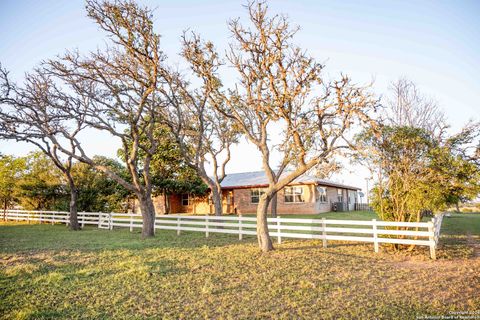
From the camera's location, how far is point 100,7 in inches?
434

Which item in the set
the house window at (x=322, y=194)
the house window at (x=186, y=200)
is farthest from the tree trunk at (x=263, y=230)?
the house window at (x=186, y=200)

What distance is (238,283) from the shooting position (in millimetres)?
6219

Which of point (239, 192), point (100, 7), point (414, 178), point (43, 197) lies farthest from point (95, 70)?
point (239, 192)

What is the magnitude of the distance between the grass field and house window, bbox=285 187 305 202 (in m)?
17.2

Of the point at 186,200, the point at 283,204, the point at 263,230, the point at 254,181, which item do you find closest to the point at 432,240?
the point at 263,230

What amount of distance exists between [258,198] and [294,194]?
378 centimetres

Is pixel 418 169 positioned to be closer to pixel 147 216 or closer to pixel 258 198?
pixel 147 216

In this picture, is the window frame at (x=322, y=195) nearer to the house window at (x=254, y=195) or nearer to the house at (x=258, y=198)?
the house at (x=258, y=198)

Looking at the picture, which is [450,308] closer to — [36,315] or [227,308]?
[227,308]

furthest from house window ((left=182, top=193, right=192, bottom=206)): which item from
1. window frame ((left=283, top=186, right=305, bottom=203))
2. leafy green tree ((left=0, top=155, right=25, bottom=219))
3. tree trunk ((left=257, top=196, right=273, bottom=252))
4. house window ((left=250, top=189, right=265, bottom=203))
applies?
tree trunk ((left=257, top=196, right=273, bottom=252))

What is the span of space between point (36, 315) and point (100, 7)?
35.1 feet

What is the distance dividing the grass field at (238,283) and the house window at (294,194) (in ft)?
56.3

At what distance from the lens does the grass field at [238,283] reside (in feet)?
15.6

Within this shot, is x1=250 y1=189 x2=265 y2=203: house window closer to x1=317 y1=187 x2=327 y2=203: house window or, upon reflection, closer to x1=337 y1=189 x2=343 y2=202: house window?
x1=317 y1=187 x2=327 y2=203: house window
